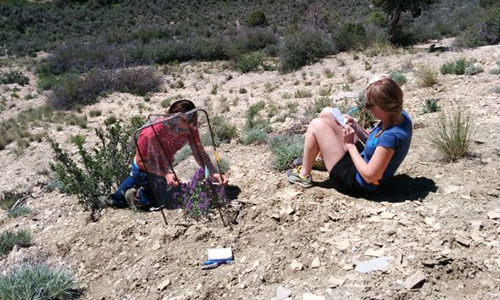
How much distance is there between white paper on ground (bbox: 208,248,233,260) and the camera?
2984mm

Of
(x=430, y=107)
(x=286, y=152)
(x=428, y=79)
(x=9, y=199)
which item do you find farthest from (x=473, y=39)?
(x=9, y=199)

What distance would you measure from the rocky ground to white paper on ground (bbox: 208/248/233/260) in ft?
0.24

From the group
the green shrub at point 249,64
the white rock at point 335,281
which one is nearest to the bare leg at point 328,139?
the white rock at point 335,281

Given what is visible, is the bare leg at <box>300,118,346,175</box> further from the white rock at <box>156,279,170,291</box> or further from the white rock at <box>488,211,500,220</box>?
the white rock at <box>156,279,170,291</box>

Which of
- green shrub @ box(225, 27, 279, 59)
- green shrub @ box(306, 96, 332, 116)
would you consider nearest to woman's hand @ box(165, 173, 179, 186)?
green shrub @ box(306, 96, 332, 116)

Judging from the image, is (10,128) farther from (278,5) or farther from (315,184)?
(278,5)

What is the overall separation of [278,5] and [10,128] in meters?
27.1

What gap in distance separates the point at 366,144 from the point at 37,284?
8.55 feet

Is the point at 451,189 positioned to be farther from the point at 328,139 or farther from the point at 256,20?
the point at 256,20

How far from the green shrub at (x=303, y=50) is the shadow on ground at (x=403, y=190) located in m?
10.00

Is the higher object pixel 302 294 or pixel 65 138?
pixel 302 294

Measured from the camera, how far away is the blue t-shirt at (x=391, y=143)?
2834 millimetres

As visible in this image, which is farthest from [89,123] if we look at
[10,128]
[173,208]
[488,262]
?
[488,262]

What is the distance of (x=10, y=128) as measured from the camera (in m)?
10.2
